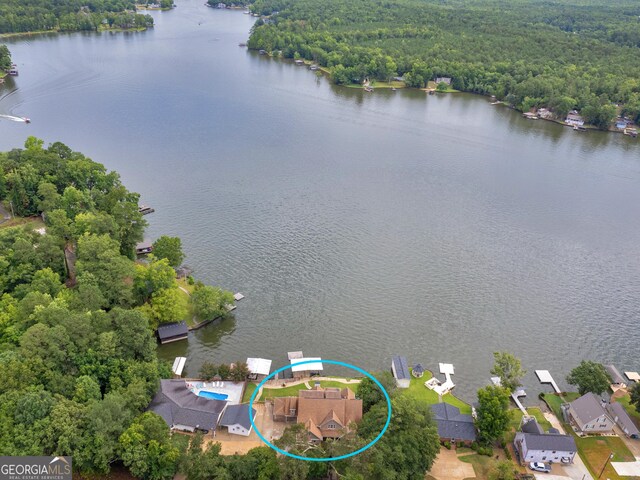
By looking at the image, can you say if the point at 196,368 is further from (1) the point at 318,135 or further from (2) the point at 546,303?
(1) the point at 318,135

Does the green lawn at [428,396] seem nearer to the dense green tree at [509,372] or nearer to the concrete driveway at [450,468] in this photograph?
the dense green tree at [509,372]

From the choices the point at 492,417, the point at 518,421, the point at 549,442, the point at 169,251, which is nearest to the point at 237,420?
the point at 492,417

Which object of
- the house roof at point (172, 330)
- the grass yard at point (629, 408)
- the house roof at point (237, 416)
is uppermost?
the house roof at point (172, 330)

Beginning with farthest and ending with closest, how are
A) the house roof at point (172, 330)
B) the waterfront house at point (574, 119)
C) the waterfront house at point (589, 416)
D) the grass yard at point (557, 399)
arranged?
the waterfront house at point (574, 119)
the house roof at point (172, 330)
the grass yard at point (557, 399)
the waterfront house at point (589, 416)

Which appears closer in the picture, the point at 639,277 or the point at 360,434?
the point at 360,434

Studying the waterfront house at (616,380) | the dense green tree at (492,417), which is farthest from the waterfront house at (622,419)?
the dense green tree at (492,417)

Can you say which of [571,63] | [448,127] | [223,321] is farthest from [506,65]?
[223,321]
